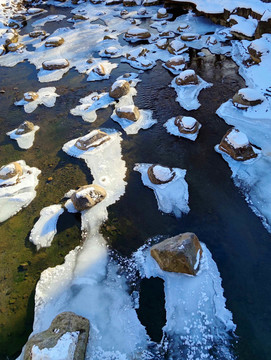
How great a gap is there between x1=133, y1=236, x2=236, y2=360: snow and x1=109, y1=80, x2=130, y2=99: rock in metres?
8.25

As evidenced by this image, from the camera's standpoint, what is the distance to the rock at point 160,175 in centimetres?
880

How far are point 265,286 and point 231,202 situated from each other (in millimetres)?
2510

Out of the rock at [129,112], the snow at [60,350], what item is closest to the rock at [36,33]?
the rock at [129,112]

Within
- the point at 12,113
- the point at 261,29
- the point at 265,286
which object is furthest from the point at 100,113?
the point at 261,29

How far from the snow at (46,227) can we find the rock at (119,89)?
6485 millimetres

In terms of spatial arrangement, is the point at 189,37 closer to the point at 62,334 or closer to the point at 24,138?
the point at 24,138

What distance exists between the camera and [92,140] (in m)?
10.5

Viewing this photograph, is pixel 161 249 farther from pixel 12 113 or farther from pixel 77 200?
pixel 12 113

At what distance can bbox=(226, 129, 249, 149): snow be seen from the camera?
920 cm

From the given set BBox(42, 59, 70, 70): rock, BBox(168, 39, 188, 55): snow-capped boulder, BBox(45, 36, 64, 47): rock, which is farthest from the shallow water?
BBox(45, 36, 64, 47): rock

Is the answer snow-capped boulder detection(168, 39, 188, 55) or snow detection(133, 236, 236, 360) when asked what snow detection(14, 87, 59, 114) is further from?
snow detection(133, 236, 236, 360)

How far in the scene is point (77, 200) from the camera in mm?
8266

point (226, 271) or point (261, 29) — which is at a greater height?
point (261, 29)

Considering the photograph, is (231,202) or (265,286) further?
(231,202)
